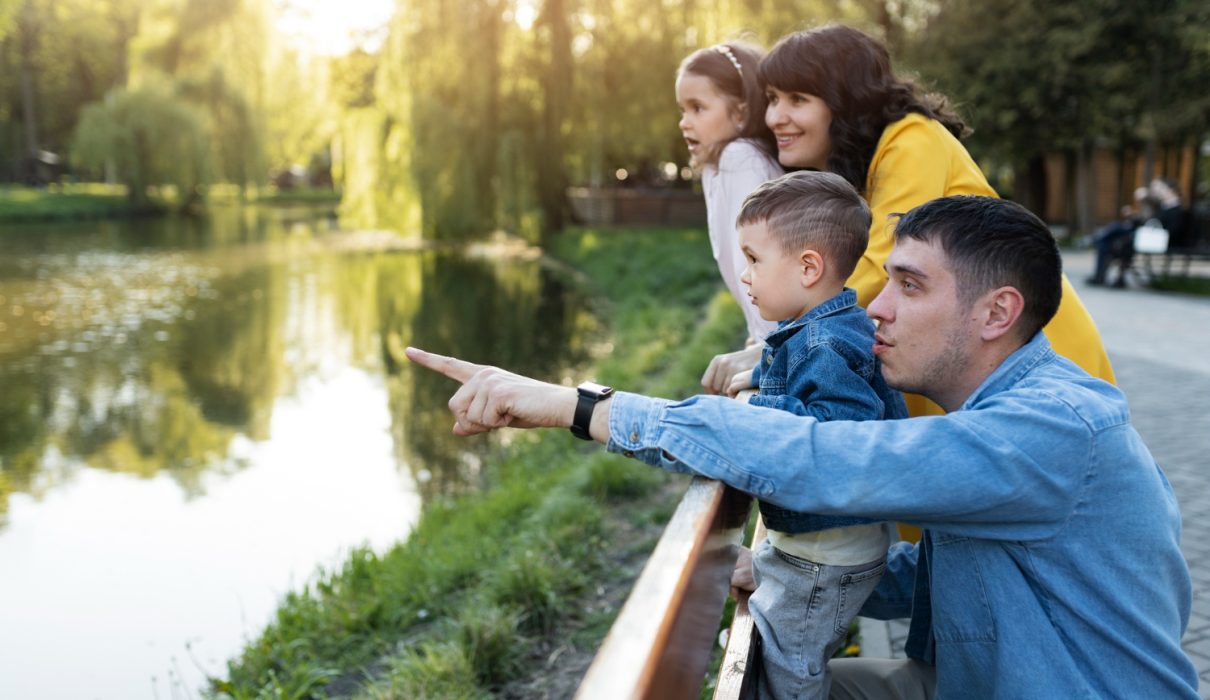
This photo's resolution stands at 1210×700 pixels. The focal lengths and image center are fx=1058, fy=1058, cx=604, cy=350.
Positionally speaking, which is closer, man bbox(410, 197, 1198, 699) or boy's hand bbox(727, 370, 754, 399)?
man bbox(410, 197, 1198, 699)

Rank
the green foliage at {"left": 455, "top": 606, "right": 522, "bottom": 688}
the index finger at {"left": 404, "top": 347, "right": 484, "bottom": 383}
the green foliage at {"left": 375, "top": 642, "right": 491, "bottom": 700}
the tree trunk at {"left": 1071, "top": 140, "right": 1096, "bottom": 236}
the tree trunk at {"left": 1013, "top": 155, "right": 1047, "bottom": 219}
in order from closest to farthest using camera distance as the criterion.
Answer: the index finger at {"left": 404, "top": 347, "right": 484, "bottom": 383}, the green foliage at {"left": 375, "top": 642, "right": 491, "bottom": 700}, the green foliage at {"left": 455, "top": 606, "right": 522, "bottom": 688}, the tree trunk at {"left": 1071, "top": 140, "right": 1096, "bottom": 236}, the tree trunk at {"left": 1013, "top": 155, "right": 1047, "bottom": 219}

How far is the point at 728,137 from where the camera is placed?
3104mm

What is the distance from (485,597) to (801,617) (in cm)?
310

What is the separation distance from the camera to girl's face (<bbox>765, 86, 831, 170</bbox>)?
261 cm

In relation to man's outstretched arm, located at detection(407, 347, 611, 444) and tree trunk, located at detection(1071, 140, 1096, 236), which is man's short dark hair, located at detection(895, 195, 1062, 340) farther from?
tree trunk, located at detection(1071, 140, 1096, 236)

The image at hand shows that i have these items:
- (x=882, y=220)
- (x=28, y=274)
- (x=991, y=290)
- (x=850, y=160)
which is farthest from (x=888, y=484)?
(x=28, y=274)

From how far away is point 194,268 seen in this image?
805 inches

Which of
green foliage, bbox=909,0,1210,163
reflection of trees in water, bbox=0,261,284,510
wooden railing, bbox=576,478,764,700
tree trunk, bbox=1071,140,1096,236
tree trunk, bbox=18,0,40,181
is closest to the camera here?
wooden railing, bbox=576,478,764,700

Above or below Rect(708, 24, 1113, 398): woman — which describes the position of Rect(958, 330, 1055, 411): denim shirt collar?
below

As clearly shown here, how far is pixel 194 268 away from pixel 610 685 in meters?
21.1

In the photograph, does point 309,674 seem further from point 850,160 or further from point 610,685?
point 610,685

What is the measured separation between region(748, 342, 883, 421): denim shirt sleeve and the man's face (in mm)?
56

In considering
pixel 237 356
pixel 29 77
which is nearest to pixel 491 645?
pixel 237 356

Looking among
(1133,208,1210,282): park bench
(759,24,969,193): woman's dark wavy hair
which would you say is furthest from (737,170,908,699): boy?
(1133,208,1210,282): park bench
